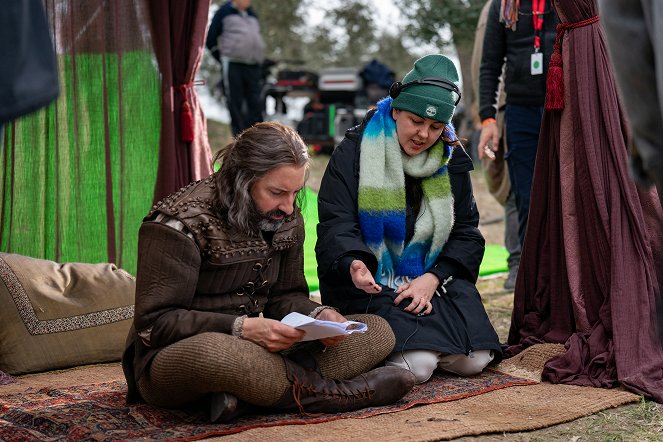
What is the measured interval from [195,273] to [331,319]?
548 millimetres

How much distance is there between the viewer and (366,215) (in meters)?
3.96

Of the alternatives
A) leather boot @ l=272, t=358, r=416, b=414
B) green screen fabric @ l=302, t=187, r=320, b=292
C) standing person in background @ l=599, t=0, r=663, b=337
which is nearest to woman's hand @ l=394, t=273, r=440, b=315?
leather boot @ l=272, t=358, r=416, b=414

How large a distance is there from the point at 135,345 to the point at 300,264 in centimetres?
69

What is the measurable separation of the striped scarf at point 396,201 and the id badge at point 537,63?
77cm

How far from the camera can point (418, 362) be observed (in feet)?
12.4

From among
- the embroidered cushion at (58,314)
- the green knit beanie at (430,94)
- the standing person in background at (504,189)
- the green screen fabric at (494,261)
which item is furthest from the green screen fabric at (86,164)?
the green screen fabric at (494,261)

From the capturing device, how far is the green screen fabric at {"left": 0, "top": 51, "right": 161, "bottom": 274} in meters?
4.66

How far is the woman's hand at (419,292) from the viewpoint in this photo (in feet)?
12.8

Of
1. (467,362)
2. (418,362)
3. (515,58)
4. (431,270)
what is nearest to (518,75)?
(515,58)

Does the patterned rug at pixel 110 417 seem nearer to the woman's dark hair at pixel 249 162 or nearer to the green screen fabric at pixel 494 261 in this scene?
the woman's dark hair at pixel 249 162

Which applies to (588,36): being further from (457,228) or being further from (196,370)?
(196,370)

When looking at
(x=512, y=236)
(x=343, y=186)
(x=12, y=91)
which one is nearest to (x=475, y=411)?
(x=343, y=186)

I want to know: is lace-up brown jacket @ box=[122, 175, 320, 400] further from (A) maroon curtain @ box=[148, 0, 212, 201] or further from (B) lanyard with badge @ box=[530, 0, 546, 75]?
(B) lanyard with badge @ box=[530, 0, 546, 75]

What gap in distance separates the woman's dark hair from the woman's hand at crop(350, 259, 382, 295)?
0.54m
